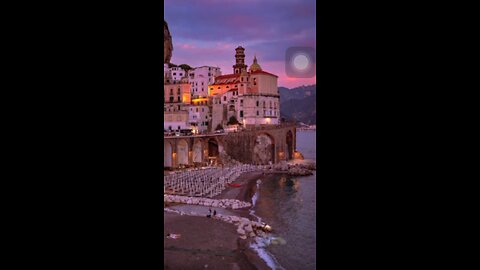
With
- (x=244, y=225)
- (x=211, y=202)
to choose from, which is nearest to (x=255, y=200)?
(x=211, y=202)

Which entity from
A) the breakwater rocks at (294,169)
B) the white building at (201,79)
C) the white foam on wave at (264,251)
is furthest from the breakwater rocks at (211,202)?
the white building at (201,79)

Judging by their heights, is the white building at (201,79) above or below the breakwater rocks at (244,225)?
above

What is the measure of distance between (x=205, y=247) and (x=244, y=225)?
435cm

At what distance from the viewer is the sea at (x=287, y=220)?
48.1 ft

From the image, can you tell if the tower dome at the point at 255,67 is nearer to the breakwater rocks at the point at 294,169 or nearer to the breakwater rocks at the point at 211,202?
the breakwater rocks at the point at 294,169

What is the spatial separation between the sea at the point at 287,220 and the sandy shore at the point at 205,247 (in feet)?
2.69

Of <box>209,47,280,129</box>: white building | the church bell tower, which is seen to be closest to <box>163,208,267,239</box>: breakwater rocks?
<box>209,47,280,129</box>: white building

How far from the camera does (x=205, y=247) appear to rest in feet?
48.6
